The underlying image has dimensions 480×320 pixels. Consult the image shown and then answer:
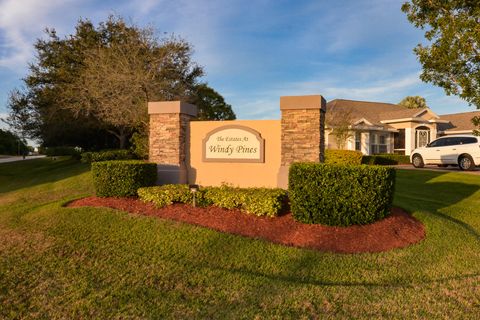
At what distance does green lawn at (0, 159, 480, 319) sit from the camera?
12.9 ft

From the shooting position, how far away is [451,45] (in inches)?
370

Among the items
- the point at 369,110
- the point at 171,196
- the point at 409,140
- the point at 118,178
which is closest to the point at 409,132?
the point at 409,140

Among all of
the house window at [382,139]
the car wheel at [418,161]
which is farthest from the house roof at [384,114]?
the car wheel at [418,161]

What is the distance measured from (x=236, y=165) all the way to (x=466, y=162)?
14120 mm

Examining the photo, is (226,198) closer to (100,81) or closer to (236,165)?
(236,165)

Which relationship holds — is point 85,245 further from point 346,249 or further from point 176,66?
point 176,66

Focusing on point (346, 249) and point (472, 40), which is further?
point (472, 40)

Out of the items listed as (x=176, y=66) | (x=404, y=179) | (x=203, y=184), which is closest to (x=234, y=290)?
(x=203, y=184)

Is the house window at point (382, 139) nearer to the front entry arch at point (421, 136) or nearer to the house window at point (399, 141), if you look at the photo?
the house window at point (399, 141)

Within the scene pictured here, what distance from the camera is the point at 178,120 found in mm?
9930

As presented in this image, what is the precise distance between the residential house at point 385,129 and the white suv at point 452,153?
19.4 ft

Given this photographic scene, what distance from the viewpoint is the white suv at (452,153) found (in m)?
17.3

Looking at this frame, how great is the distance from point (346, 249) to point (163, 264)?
3.15 m

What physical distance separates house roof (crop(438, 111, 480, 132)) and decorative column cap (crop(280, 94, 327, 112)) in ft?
91.8
